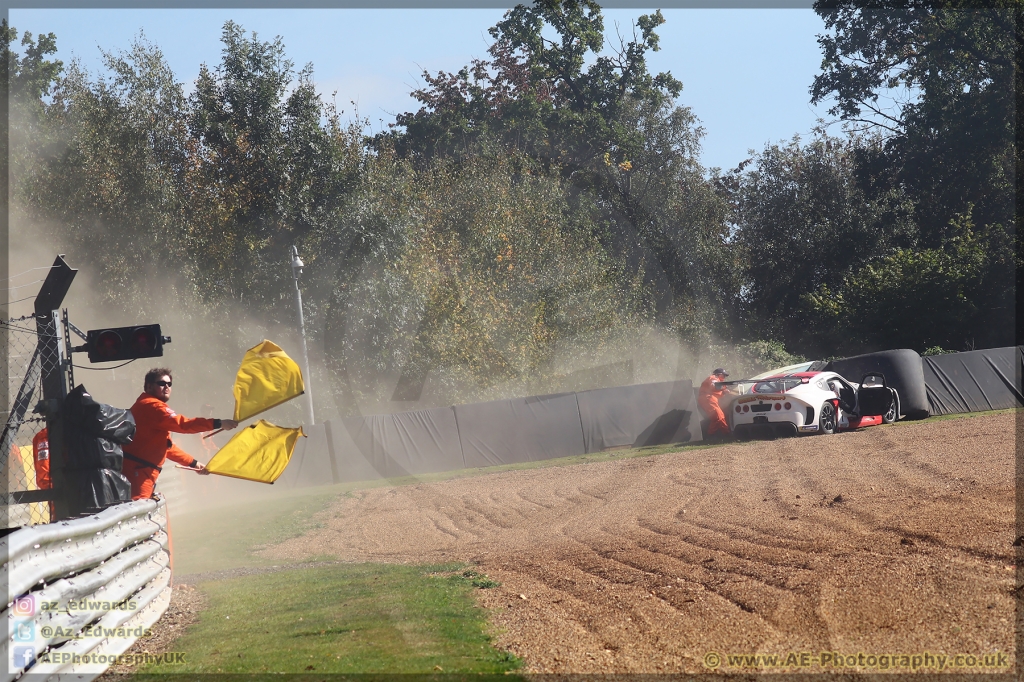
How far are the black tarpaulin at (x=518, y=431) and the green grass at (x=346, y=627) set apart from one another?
13499 mm

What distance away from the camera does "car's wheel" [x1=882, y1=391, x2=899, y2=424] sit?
2097 centimetres

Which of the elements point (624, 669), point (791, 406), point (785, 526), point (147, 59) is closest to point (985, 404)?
point (791, 406)

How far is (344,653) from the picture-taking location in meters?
5.66

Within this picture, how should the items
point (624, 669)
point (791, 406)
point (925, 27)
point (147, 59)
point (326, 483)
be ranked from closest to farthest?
point (624, 669) → point (791, 406) → point (326, 483) → point (147, 59) → point (925, 27)

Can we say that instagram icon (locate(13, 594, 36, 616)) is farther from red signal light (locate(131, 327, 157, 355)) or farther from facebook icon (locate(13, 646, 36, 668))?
red signal light (locate(131, 327, 157, 355))

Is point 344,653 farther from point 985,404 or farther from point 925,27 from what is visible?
point 925,27

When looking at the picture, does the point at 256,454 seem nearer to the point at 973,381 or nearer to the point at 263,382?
the point at 263,382

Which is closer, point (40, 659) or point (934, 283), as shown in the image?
point (40, 659)

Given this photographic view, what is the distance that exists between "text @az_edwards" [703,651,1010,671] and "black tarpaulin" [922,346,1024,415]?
66.1 feet

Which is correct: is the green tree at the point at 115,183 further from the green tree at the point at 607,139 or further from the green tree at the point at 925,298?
the green tree at the point at 925,298

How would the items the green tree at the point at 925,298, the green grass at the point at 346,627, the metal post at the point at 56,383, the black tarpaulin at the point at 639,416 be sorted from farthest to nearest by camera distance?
the green tree at the point at 925,298 < the black tarpaulin at the point at 639,416 < the metal post at the point at 56,383 < the green grass at the point at 346,627

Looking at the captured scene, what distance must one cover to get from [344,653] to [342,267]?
27435 millimetres

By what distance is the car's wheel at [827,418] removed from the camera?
18984 mm

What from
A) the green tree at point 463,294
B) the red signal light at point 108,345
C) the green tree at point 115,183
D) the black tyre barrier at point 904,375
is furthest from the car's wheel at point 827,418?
the green tree at point 115,183
